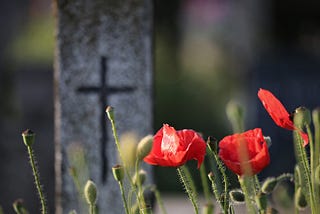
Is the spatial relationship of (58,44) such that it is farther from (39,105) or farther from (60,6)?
(39,105)

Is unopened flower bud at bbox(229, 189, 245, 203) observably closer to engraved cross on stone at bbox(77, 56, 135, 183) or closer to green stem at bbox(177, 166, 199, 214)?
green stem at bbox(177, 166, 199, 214)

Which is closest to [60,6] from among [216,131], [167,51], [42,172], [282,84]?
[42,172]

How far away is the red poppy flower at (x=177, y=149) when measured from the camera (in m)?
1.98

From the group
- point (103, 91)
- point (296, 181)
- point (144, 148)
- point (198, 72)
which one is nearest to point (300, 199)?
point (296, 181)

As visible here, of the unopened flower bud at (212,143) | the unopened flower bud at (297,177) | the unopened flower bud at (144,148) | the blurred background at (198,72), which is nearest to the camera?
the unopened flower bud at (144,148)

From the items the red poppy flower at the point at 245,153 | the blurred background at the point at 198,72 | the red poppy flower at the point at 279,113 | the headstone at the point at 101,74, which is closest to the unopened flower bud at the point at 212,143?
the red poppy flower at the point at 245,153

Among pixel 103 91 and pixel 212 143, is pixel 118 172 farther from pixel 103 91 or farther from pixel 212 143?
pixel 103 91

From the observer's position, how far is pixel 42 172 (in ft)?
20.2

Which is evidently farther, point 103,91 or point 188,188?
point 103,91

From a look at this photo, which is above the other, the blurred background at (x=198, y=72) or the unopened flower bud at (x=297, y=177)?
the unopened flower bud at (x=297, y=177)

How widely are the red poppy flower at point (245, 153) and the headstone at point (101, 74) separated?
986 millimetres

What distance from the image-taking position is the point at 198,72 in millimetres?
14148

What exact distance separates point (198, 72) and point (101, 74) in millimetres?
11210

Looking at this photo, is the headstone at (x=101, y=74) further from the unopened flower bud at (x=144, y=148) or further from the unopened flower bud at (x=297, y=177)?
the unopened flower bud at (x=144, y=148)
